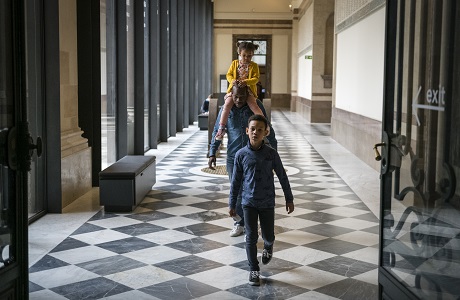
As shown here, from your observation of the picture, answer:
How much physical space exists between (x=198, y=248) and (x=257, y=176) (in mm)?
1207

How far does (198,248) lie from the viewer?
5.65 meters

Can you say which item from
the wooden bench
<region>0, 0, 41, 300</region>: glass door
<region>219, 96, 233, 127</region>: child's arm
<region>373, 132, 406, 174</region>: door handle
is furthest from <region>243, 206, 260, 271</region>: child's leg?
the wooden bench

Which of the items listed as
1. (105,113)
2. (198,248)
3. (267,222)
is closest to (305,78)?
(105,113)

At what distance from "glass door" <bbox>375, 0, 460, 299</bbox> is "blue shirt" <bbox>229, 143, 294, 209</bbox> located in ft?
3.87

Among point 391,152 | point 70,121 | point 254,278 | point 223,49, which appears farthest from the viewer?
point 223,49

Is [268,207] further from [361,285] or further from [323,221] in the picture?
[323,221]

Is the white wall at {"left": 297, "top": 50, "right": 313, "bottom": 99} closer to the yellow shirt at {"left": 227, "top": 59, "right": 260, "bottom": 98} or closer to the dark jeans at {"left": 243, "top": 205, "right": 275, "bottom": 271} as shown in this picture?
the yellow shirt at {"left": 227, "top": 59, "right": 260, "bottom": 98}

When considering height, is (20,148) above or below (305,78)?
below

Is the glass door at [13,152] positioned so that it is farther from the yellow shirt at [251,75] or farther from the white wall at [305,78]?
the white wall at [305,78]

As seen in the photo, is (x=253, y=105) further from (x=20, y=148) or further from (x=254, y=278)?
(x=20, y=148)

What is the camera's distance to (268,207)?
475cm

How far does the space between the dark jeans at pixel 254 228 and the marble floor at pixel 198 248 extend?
0.66 feet

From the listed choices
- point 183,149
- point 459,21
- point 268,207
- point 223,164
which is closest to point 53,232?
point 268,207

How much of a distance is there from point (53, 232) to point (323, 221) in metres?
2.65
